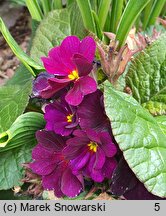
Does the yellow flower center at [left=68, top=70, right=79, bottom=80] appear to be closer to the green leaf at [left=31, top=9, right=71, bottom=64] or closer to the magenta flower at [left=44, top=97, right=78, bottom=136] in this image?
the magenta flower at [left=44, top=97, right=78, bottom=136]

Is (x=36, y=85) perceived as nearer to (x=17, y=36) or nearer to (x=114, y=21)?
(x=114, y=21)

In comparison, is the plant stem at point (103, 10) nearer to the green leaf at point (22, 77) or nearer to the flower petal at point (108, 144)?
the green leaf at point (22, 77)

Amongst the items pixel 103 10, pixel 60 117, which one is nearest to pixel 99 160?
pixel 60 117

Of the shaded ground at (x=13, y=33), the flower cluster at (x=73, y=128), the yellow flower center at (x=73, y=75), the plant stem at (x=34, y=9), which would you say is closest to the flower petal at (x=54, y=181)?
the flower cluster at (x=73, y=128)

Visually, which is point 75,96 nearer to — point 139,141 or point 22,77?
point 139,141

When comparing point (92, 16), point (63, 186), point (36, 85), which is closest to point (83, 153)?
point (63, 186)

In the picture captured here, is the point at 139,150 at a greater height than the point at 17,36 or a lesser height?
greater
